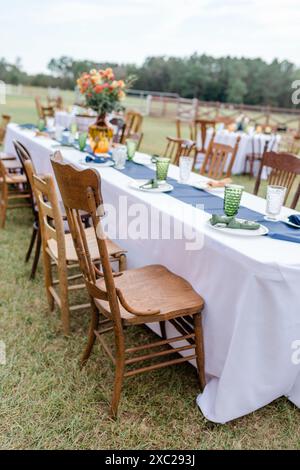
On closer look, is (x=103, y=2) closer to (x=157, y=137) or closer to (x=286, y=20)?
(x=157, y=137)

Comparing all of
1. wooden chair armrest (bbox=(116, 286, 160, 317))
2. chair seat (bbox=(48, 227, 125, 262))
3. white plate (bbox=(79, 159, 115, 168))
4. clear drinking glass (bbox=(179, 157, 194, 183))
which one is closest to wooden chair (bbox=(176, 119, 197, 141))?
white plate (bbox=(79, 159, 115, 168))

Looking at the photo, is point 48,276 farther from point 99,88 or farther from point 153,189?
point 99,88

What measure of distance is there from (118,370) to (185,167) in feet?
4.23

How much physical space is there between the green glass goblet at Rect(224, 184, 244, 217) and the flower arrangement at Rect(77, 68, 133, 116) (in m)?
1.89

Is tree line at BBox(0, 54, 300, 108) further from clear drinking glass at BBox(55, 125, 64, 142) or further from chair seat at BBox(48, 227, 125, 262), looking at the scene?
chair seat at BBox(48, 227, 125, 262)

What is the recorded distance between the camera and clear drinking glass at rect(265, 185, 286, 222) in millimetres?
1634

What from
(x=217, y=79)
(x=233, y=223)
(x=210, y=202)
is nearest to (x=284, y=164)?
(x=210, y=202)

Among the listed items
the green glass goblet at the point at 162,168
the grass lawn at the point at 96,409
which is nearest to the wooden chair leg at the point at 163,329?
the grass lawn at the point at 96,409

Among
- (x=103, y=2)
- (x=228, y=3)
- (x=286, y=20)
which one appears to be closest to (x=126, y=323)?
(x=286, y=20)

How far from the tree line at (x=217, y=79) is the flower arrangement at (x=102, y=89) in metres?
27.6

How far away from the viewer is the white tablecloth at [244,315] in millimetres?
1280

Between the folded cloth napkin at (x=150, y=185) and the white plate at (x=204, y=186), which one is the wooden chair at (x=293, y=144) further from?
the folded cloth napkin at (x=150, y=185)

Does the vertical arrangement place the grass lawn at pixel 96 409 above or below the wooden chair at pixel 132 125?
below
